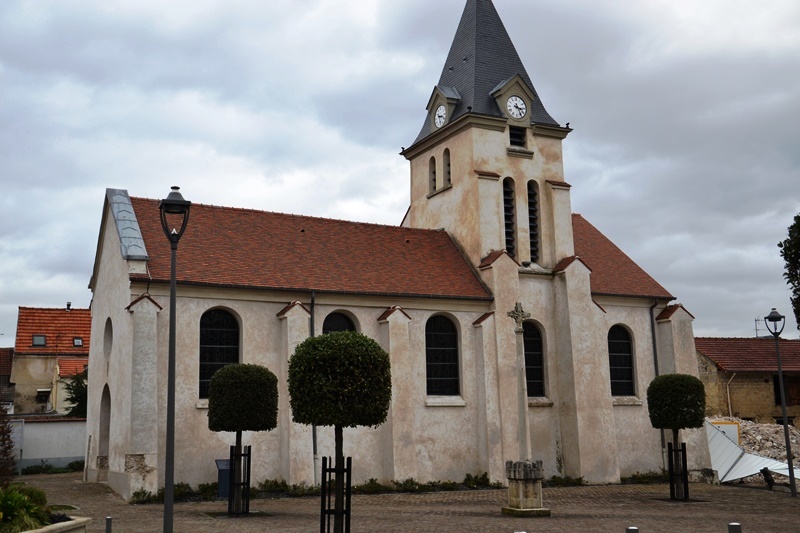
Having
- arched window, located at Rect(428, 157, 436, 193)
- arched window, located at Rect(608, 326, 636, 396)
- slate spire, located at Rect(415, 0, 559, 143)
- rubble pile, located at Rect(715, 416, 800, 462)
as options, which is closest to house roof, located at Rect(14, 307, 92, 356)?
arched window, located at Rect(428, 157, 436, 193)

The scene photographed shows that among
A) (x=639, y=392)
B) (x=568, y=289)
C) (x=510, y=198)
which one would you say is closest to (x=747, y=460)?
(x=639, y=392)

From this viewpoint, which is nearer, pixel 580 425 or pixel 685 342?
pixel 580 425

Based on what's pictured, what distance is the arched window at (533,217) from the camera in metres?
33.1

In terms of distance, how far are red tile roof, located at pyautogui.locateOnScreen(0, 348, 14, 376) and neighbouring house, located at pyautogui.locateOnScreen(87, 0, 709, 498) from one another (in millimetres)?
22023

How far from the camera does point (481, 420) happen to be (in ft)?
95.8

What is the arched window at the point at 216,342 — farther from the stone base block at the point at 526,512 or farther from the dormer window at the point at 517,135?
the dormer window at the point at 517,135

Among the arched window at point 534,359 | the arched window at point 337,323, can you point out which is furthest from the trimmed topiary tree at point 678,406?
the arched window at point 337,323

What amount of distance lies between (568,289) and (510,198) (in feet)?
15.0

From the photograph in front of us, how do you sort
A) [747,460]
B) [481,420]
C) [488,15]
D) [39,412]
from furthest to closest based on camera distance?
[39,412], [488,15], [747,460], [481,420]

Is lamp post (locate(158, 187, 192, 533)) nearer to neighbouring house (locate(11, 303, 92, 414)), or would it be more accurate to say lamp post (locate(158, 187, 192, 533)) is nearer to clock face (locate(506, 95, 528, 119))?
clock face (locate(506, 95, 528, 119))

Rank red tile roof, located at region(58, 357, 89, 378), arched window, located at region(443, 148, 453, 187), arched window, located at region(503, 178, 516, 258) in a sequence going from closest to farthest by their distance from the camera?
arched window, located at region(503, 178, 516, 258) < arched window, located at region(443, 148, 453, 187) < red tile roof, located at region(58, 357, 89, 378)

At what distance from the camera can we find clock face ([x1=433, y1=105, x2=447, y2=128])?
33875 mm

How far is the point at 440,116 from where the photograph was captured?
112 feet

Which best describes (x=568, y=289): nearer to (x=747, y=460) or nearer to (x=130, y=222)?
(x=747, y=460)
